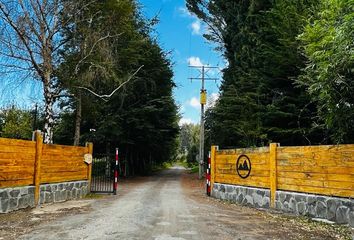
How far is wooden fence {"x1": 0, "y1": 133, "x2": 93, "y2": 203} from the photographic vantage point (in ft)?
29.6

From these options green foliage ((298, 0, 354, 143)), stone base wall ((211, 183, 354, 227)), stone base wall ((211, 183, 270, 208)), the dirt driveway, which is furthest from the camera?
stone base wall ((211, 183, 270, 208))

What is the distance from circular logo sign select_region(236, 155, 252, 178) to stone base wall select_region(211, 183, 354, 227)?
46cm

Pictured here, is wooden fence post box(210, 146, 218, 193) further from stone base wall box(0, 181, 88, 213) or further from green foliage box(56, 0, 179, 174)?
green foliage box(56, 0, 179, 174)

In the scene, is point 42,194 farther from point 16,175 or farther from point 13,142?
point 13,142

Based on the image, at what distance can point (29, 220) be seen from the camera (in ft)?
26.2

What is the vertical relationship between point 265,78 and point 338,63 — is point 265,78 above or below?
above

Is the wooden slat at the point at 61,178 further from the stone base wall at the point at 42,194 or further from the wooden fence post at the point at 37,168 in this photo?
the wooden fence post at the point at 37,168

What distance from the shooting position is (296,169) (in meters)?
9.55

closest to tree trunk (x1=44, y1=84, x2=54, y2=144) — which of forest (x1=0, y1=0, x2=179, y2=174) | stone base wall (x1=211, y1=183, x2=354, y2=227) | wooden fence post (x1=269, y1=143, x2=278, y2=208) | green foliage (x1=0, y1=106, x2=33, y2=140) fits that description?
forest (x1=0, y1=0, x2=179, y2=174)

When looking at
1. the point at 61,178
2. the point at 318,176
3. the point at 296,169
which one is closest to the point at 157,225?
the point at 318,176

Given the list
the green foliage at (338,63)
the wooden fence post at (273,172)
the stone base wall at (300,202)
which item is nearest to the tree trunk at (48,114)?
the stone base wall at (300,202)

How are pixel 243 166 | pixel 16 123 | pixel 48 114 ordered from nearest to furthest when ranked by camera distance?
1. pixel 243 166
2. pixel 48 114
3. pixel 16 123

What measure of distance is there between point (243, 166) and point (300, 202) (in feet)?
10.9

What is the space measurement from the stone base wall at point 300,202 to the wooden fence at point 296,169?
5.8 inches
